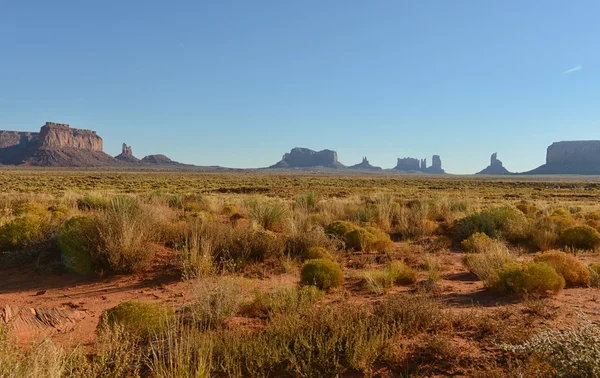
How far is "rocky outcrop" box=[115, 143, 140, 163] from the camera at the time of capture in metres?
183

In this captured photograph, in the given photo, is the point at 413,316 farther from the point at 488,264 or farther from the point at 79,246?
the point at 79,246

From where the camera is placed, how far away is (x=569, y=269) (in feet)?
21.7

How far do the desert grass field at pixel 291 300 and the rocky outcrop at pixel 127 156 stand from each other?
7380 inches

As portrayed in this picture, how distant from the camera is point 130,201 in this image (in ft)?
32.8

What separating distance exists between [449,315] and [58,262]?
7.57 m

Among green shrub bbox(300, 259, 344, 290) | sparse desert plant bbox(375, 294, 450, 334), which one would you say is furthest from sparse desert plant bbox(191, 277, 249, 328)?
sparse desert plant bbox(375, 294, 450, 334)

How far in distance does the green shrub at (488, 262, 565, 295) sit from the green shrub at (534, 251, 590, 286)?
0.74m

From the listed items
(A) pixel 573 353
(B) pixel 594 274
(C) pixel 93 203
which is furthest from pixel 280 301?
(C) pixel 93 203

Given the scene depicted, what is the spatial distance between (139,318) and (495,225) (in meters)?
10.8

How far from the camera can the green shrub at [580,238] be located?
9688 millimetres

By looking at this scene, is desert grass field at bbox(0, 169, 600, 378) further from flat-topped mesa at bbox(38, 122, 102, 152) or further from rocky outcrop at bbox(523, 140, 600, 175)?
flat-topped mesa at bbox(38, 122, 102, 152)

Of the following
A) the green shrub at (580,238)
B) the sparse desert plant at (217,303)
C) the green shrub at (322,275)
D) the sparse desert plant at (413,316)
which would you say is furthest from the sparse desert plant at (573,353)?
the green shrub at (580,238)

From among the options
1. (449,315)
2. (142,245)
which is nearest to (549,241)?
(449,315)

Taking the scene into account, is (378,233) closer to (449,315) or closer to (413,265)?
(413,265)
